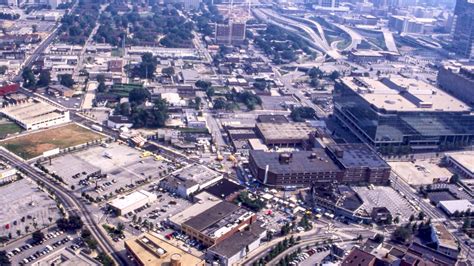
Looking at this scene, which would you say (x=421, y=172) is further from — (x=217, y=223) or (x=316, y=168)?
(x=217, y=223)

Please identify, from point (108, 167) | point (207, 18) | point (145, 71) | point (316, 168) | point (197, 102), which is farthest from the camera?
point (207, 18)

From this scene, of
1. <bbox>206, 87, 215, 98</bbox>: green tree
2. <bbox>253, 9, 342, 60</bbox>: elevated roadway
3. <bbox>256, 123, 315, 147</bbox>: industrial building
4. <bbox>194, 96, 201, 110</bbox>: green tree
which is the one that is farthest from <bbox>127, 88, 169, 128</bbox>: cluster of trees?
<bbox>253, 9, 342, 60</bbox>: elevated roadway

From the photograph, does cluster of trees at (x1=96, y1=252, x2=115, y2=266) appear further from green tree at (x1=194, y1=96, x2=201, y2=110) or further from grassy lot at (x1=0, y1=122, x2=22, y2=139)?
green tree at (x1=194, y1=96, x2=201, y2=110)

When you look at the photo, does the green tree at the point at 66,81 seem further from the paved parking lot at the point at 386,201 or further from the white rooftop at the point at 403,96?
the paved parking lot at the point at 386,201

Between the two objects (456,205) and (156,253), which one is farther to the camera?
(456,205)

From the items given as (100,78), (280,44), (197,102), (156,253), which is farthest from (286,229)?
(280,44)

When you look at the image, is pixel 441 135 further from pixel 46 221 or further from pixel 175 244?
pixel 46 221

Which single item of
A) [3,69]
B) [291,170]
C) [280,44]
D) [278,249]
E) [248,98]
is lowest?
[278,249]
